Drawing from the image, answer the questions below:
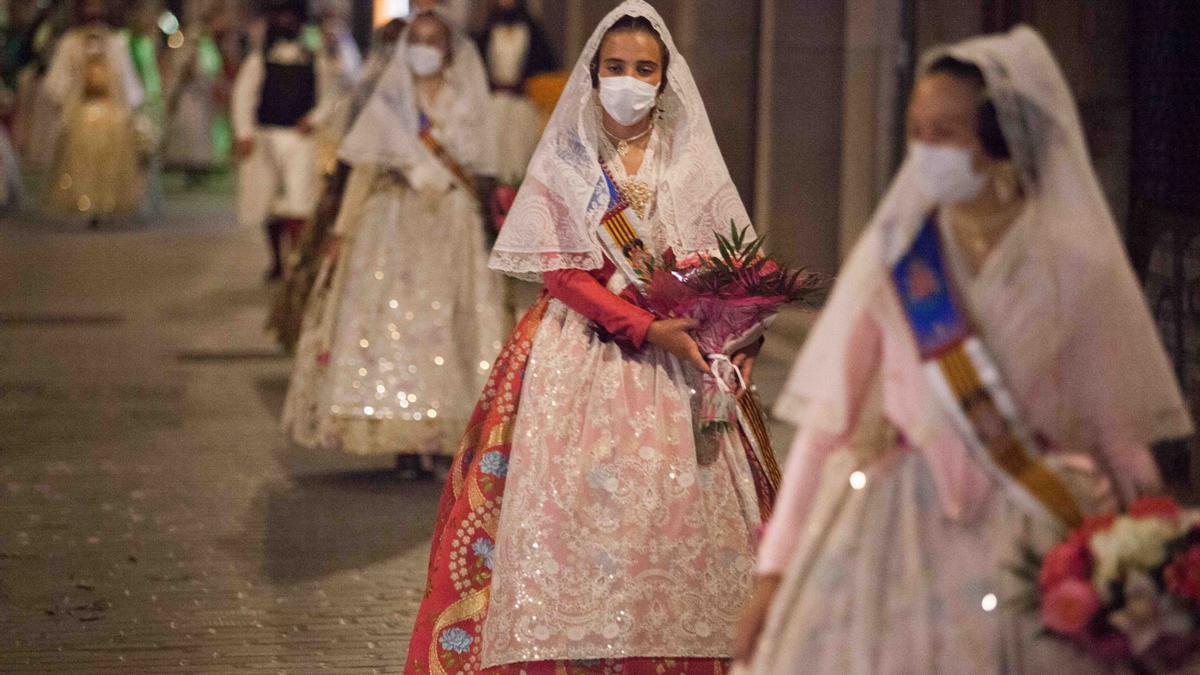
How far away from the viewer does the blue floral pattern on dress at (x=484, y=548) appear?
480 cm

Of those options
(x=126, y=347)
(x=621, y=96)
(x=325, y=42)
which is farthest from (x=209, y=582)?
(x=325, y=42)

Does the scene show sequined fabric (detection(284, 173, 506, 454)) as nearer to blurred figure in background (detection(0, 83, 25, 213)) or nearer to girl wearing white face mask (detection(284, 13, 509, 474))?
girl wearing white face mask (detection(284, 13, 509, 474))

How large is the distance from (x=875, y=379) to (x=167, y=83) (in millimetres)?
25567

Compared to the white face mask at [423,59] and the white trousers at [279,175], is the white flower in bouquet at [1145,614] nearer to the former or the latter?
the white face mask at [423,59]

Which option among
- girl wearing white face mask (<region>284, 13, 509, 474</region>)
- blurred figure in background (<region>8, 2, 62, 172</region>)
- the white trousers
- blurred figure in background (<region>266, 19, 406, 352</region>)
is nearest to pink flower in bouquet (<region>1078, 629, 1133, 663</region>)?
girl wearing white face mask (<region>284, 13, 509, 474</region>)

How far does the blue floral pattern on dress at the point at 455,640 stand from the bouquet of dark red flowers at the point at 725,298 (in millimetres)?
791

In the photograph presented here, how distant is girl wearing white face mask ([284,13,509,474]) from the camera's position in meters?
8.23

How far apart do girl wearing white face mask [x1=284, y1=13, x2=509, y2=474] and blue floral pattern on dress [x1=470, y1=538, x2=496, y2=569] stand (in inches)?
137

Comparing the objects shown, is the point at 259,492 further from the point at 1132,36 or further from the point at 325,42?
the point at 325,42

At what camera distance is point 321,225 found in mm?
9289

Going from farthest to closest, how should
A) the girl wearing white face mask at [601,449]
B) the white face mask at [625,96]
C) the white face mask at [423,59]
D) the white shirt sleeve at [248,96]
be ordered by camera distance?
the white shirt sleeve at [248,96] → the white face mask at [423,59] → the white face mask at [625,96] → the girl wearing white face mask at [601,449]

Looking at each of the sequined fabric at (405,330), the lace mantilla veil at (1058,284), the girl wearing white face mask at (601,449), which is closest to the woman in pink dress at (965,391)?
the lace mantilla veil at (1058,284)

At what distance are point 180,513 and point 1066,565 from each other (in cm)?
552

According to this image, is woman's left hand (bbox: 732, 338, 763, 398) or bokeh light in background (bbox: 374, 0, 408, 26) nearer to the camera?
woman's left hand (bbox: 732, 338, 763, 398)
